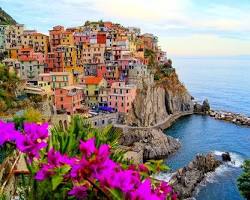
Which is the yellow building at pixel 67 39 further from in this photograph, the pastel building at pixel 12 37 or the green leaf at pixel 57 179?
the green leaf at pixel 57 179

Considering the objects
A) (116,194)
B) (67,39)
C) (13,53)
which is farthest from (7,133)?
(67,39)

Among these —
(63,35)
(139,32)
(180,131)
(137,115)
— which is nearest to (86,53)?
(63,35)

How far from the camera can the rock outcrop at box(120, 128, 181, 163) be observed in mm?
43244

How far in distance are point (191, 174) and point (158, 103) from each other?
26.0 meters

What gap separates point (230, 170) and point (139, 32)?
54.8m

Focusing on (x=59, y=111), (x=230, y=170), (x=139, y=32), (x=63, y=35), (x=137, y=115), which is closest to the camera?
(x=230, y=170)

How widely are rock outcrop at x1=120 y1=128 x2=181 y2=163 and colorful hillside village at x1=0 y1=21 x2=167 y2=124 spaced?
385 cm

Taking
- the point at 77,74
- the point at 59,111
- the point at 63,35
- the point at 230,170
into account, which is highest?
the point at 63,35

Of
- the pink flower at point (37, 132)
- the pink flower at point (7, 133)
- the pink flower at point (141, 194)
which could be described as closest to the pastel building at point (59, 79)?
the pink flower at point (7, 133)

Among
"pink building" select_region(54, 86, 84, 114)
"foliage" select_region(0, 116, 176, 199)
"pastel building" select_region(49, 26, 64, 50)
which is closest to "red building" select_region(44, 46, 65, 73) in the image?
"pastel building" select_region(49, 26, 64, 50)

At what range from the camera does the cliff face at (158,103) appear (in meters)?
54.4

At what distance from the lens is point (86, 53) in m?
61.6

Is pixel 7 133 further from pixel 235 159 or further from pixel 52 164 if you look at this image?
pixel 235 159

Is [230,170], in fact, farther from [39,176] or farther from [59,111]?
[39,176]
